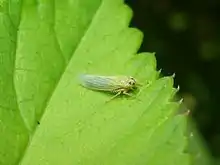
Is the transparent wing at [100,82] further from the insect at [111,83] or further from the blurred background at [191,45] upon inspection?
the blurred background at [191,45]

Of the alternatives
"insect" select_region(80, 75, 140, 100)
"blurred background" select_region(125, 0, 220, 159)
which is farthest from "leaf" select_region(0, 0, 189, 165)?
"blurred background" select_region(125, 0, 220, 159)

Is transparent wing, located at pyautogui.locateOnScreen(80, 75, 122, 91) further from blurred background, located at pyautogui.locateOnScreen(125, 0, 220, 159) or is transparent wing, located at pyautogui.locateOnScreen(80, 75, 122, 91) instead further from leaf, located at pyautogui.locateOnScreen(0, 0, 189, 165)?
blurred background, located at pyautogui.locateOnScreen(125, 0, 220, 159)

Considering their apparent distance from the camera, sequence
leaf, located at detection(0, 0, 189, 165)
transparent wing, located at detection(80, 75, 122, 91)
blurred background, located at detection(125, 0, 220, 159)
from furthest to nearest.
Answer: blurred background, located at detection(125, 0, 220, 159) < transparent wing, located at detection(80, 75, 122, 91) < leaf, located at detection(0, 0, 189, 165)

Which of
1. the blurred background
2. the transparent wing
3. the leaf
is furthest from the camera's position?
the blurred background

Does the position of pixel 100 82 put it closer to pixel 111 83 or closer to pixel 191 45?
pixel 111 83

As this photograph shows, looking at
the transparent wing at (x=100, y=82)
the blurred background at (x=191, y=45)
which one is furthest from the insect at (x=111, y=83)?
the blurred background at (x=191, y=45)

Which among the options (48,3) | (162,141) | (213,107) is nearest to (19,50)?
(48,3)

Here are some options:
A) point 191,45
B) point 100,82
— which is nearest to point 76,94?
point 100,82
